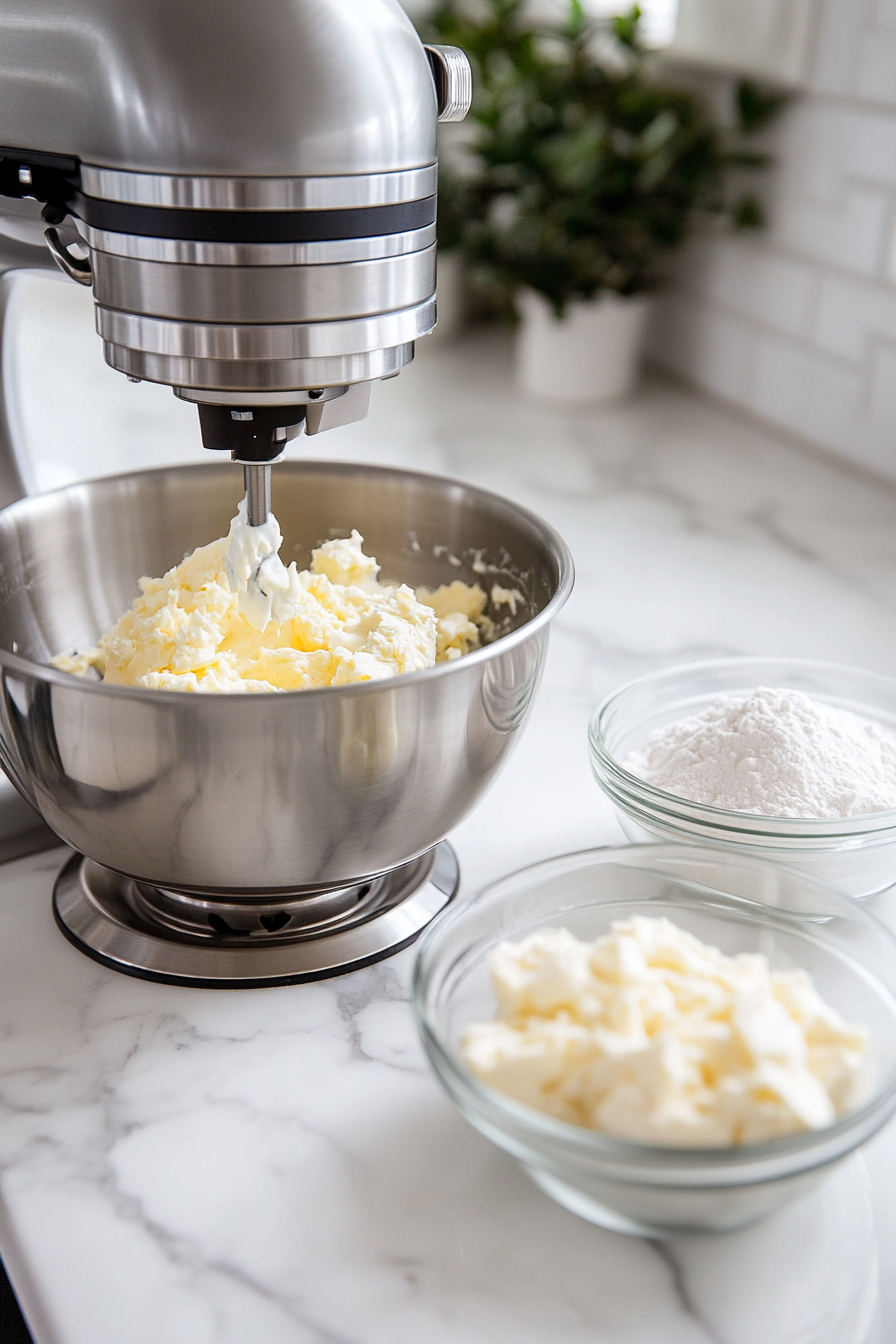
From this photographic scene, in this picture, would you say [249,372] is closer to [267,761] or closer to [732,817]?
[267,761]

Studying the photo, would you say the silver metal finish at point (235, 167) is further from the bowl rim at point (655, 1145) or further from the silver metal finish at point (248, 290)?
the bowl rim at point (655, 1145)

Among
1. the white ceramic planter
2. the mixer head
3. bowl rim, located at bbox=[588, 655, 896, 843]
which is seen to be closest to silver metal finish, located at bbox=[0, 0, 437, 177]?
the mixer head

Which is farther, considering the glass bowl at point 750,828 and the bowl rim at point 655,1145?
the glass bowl at point 750,828

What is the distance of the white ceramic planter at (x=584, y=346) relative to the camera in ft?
5.38

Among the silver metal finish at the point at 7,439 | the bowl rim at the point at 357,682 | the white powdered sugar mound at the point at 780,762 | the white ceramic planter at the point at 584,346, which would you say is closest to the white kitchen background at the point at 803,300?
the white ceramic planter at the point at 584,346

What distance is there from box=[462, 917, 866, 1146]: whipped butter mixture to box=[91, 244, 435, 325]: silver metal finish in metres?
0.28

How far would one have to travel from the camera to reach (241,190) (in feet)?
1.68

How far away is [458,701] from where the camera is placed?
0.59 metres

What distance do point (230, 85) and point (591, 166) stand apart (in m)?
1.15

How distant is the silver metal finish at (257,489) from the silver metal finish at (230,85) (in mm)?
159

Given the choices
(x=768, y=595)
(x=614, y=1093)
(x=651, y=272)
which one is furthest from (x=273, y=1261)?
(x=651, y=272)

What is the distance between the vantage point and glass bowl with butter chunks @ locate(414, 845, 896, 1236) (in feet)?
Result: 1.44

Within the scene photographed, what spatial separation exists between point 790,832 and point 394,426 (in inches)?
40.4

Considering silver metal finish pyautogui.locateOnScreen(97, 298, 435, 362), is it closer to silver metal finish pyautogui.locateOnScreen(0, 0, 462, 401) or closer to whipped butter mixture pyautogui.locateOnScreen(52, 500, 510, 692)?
silver metal finish pyautogui.locateOnScreen(0, 0, 462, 401)
